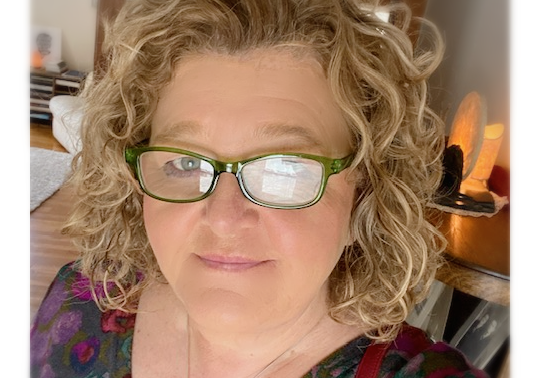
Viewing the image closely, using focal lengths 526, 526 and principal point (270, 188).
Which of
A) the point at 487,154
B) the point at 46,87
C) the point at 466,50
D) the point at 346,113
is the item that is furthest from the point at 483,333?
the point at 46,87

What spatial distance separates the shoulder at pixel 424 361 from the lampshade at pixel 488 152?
53.5 inches

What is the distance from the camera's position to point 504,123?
6.59 ft

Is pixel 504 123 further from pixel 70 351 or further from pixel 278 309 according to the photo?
pixel 70 351

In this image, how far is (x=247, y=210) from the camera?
0.84 m

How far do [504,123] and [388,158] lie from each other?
1.25 m

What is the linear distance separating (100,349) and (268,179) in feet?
1.67

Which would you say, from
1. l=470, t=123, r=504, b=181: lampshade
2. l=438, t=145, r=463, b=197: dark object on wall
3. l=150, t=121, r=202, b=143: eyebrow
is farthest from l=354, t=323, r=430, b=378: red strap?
l=470, t=123, r=504, b=181: lampshade

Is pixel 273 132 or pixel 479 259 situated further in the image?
pixel 479 259

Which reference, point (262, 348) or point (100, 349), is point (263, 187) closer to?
point (262, 348)

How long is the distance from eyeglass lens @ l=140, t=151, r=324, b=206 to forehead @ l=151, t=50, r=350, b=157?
1.1 inches

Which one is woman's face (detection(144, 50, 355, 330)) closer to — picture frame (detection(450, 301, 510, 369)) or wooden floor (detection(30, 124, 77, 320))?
picture frame (detection(450, 301, 510, 369))

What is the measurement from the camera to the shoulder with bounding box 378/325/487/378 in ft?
2.72
